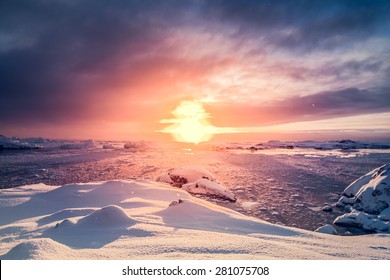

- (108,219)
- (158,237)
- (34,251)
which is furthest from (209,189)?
(34,251)

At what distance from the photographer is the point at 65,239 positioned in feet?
12.1

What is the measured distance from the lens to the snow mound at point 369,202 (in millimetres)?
6637

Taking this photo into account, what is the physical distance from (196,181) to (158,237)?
7.54 meters

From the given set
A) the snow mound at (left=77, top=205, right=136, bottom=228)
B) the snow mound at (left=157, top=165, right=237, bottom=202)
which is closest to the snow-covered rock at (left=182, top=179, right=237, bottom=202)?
the snow mound at (left=157, top=165, right=237, bottom=202)

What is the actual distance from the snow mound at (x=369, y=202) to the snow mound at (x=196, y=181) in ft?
12.3

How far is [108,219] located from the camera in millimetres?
4383

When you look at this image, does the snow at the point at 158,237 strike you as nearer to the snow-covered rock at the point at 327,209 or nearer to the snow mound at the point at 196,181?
the snow-covered rock at the point at 327,209

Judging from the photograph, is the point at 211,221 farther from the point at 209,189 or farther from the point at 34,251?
the point at 209,189

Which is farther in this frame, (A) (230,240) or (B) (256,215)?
(B) (256,215)
